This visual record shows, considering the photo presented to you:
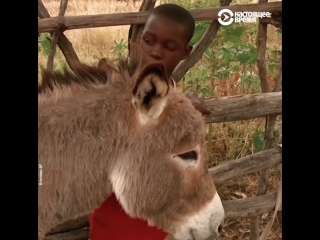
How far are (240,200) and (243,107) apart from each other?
44cm

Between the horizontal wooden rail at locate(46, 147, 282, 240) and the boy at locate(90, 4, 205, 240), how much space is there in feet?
1.15

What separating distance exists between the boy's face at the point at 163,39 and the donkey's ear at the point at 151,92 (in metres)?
0.22

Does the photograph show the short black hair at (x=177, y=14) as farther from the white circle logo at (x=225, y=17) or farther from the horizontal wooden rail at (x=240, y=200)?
the horizontal wooden rail at (x=240, y=200)

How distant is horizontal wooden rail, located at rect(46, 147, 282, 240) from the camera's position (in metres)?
1.79

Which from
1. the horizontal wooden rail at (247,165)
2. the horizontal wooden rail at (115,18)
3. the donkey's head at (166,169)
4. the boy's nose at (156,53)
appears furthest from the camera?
the horizontal wooden rail at (247,165)

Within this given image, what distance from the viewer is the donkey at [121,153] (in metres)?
1.21

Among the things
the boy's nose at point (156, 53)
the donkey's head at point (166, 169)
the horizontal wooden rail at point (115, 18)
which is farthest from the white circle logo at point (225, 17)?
the donkey's head at point (166, 169)

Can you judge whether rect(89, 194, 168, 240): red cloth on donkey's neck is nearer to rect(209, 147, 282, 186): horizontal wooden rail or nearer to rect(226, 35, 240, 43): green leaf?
rect(209, 147, 282, 186): horizontal wooden rail

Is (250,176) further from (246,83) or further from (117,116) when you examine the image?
(117,116)

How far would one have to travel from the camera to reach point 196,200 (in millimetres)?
1268

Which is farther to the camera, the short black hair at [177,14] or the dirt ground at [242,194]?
the dirt ground at [242,194]

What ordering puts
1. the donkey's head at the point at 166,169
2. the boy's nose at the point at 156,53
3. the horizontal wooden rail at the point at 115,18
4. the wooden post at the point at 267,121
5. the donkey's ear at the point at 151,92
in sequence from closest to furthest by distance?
the donkey's ear at the point at 151,92
the donkey's head at the point at 166,169
the boy's nose at the point at 156,53
the horizontal wooden rail at the point at 115,18
the wooden post at the point at 267,121
